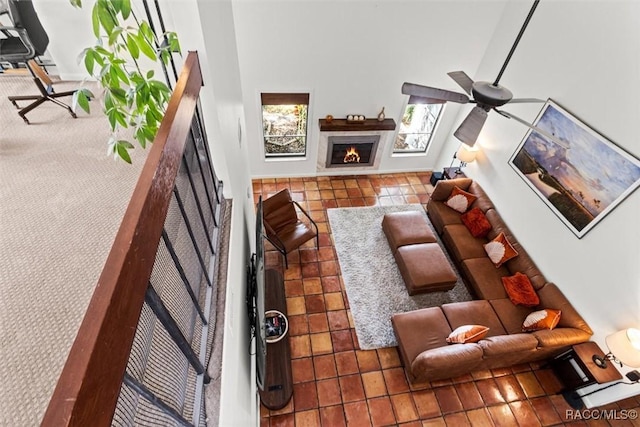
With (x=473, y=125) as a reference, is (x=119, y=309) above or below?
above

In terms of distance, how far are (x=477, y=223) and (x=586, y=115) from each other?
5.70ft

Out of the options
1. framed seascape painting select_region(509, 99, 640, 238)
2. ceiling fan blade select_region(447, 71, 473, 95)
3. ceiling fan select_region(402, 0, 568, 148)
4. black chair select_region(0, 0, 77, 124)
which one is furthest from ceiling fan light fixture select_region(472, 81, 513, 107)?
black chair select_region(0, 0, 77, 124)

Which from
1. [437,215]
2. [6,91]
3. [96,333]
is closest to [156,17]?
[96,333]

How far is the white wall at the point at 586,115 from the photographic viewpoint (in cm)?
284

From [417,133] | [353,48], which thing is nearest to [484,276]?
[417,133]

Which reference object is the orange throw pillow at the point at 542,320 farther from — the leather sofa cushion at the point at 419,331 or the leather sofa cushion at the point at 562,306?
the leather sofa cushion at the point at 419,331

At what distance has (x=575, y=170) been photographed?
11.0 feet

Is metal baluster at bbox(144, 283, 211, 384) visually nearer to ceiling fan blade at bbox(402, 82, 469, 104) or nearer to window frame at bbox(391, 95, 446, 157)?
ceiling fan blade at bbox(402, 82, 469, 104)

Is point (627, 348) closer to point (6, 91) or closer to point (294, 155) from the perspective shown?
point (294, 155)

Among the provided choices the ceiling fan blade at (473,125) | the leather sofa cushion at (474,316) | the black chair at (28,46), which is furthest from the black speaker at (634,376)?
the black chair at (28,46)

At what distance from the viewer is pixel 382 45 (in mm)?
4188

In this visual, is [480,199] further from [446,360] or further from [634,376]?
[446,360]

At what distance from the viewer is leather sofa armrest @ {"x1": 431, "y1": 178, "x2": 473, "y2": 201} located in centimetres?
473

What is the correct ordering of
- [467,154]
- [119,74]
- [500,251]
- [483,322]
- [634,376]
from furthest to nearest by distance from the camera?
[467,154] → [500,251] → [483,322] → [634,376] → [119,74]
